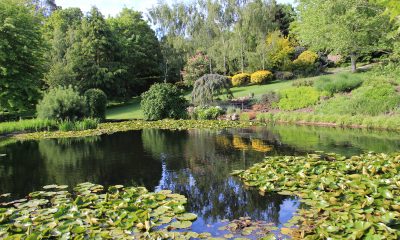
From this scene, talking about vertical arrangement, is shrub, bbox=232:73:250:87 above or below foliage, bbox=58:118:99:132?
above

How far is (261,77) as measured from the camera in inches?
1372

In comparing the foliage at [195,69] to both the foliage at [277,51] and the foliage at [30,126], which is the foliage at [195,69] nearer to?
the foliage at [277,51]

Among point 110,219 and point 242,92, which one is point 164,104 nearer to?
point 242,92

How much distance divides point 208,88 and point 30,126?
12146 millimetres

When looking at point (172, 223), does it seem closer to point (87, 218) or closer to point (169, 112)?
point (87, 218)

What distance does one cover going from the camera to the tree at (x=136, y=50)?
42000mm

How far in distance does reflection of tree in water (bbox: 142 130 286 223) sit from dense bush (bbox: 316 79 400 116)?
8801mm

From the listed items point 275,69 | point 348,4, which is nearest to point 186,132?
point 348,4

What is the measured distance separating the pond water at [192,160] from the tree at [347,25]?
1170 cm

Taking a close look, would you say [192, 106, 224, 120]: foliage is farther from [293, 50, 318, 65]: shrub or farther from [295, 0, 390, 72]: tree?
[293, 50, 318, 65]: shrub

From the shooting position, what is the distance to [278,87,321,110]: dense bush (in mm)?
24719

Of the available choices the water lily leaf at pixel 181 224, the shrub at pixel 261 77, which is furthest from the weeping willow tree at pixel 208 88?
the water lily leaf at pixel 181 224

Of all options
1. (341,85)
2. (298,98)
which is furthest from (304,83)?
(341,85)

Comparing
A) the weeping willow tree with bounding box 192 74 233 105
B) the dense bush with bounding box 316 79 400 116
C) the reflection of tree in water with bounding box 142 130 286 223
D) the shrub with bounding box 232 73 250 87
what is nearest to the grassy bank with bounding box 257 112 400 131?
the dense bush with bounding box 316 79 400 116
